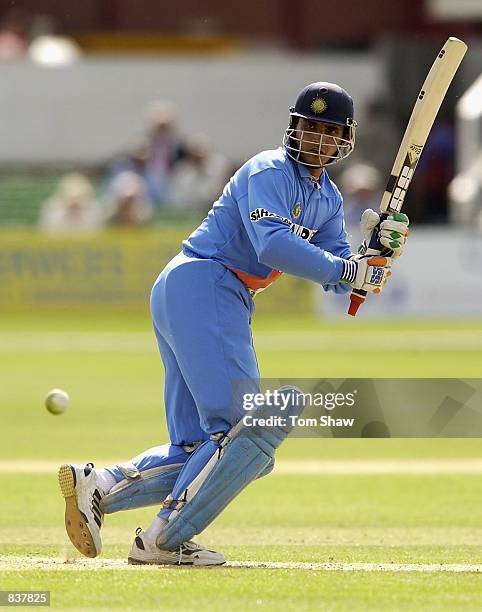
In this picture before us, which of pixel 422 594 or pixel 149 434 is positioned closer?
pixel 422 594

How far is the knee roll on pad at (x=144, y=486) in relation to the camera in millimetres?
5895

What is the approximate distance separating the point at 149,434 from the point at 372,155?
1085 centimetres

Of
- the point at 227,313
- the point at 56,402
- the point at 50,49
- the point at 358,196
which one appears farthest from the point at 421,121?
the point at 50,49

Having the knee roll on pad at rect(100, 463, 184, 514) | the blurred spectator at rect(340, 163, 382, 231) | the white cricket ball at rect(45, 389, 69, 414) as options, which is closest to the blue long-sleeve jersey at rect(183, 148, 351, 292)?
the knee roll on pad at rect(100, 463, 184, 514)

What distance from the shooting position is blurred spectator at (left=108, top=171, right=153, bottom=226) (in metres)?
18.8

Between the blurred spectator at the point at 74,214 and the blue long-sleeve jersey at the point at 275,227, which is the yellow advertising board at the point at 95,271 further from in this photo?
the blue long-sleeve jersey at the point at 275,227

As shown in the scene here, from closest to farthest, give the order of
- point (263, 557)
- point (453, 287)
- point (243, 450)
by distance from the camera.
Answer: point (243, 450) < point (263, 557) < point (453, 287)

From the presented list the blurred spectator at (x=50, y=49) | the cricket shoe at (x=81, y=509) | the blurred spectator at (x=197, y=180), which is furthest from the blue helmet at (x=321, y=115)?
the blurred spectator at (x=50, y=49)

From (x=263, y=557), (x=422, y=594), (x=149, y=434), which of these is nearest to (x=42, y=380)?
(x=149, y=434)

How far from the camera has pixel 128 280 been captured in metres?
18.6

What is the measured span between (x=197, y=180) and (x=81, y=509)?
46.2ft

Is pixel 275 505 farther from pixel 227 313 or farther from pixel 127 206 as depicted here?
pixel 127 206

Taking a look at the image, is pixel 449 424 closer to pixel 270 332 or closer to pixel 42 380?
pixel 42 380

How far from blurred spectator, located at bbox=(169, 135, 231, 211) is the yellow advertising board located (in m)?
1.16
